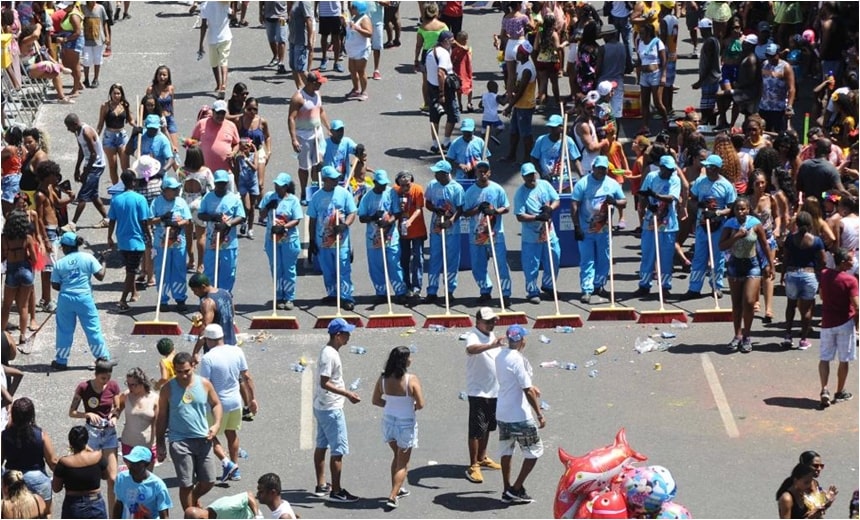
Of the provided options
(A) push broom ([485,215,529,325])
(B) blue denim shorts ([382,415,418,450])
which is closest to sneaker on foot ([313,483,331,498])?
(B) blue denim shorts ([382,415,418,450])

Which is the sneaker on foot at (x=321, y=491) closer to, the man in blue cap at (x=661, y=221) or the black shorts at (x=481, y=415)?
the black shorts at (x=481, y=415)

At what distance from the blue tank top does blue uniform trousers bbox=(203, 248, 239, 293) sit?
5409 millimetres

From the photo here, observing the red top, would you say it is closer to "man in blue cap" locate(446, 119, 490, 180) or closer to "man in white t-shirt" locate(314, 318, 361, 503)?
"man in white t-shirt" locate(314, 318, 361, 503)

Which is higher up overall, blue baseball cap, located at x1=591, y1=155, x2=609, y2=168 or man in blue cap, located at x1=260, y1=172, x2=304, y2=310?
blue baseball cap, located at x1=591, y1=155, x2=609, y2=168

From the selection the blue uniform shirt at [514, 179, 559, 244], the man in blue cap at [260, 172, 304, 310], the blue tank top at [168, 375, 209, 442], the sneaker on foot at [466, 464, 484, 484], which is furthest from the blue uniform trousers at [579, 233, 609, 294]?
the blue tank top at [168, 375, 209, 442]

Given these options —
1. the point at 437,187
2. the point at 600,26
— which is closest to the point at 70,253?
the point at 437,187

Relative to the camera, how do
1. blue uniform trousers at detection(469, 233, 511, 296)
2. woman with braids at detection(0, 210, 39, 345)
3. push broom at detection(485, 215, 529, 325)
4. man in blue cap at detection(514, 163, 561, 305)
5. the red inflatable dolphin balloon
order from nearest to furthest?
the red inflatable dolphin balloon, woman with braids at detection(0, 210, 39, 345), push broom at detection(485, 215, 529, 325), man in blue cap at detection(514, 163, 561, 305), blue uniform trousers at detection(469, 233, 511, 296)

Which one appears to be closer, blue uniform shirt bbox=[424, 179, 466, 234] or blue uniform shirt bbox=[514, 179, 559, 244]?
blue uniform shirt bbox=[514, 179, 559, 244]

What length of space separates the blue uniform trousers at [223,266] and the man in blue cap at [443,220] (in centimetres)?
225

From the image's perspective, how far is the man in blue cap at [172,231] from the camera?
20.6 meters

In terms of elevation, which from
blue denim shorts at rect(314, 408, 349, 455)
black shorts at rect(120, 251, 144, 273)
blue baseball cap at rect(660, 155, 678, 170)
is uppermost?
blue baseball cap at rect(660, 155, 678, 170)

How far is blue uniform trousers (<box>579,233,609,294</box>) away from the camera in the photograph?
68.7ft

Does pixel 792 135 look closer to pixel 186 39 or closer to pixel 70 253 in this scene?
pixel 70 253

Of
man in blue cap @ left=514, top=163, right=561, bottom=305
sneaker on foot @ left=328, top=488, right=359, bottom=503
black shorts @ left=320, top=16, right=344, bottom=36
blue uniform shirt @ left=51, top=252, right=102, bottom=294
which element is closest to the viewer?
sneaker on foot @ left=328, top=488, right=359, bottom=503
